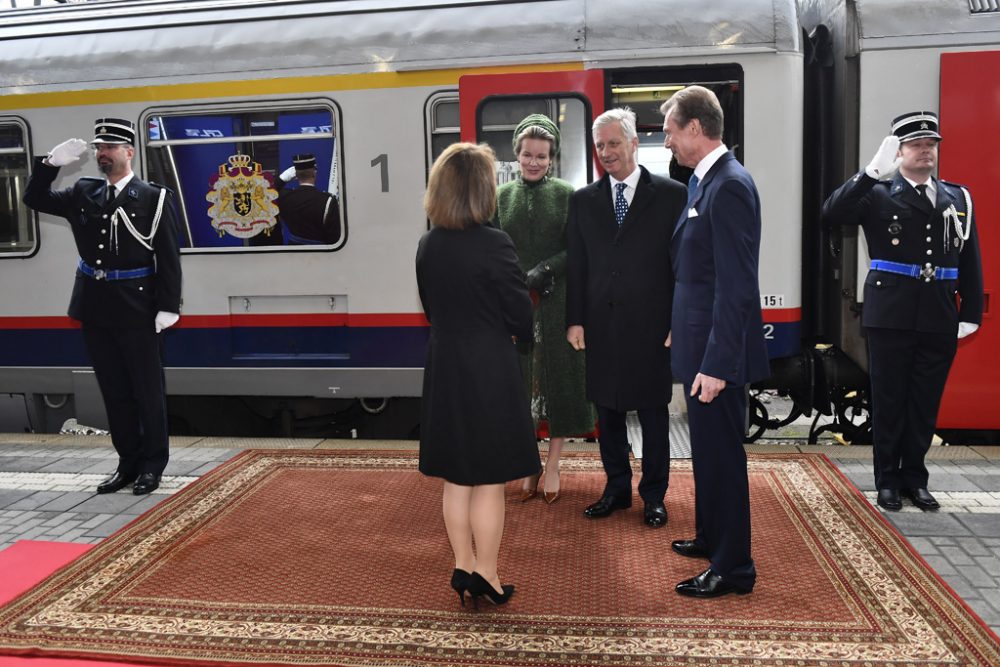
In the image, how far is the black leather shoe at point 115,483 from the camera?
5.32 meters

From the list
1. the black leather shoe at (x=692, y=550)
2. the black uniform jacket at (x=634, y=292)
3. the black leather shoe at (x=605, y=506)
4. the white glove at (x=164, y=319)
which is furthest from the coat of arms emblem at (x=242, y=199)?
the black leather shoe at (x=692, y=550)

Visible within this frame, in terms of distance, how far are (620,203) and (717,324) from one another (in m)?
1.19

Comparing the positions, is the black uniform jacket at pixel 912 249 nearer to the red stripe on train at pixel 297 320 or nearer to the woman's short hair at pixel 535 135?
the woman's short hair at pixel 535 135

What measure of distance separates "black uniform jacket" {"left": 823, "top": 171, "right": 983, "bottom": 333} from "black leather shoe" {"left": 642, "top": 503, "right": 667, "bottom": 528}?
1.46 metres

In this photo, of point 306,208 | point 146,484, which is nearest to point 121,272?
point 146,484

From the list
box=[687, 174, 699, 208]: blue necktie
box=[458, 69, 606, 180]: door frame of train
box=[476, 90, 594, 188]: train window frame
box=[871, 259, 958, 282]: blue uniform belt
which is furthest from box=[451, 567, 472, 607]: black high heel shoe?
box=[458, 69, 606, 180]: door frame of train

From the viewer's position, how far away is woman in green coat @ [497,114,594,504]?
4660 mm

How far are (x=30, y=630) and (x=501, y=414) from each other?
2.03 meters

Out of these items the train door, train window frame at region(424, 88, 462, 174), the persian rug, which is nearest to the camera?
the persian rug

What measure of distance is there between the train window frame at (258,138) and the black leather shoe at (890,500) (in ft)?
12.2

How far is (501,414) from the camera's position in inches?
136

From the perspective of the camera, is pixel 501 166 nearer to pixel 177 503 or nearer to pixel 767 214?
pixel 767 214

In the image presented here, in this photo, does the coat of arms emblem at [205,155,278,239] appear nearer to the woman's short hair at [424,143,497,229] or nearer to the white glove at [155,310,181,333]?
the white glove at [155,310,181,333]

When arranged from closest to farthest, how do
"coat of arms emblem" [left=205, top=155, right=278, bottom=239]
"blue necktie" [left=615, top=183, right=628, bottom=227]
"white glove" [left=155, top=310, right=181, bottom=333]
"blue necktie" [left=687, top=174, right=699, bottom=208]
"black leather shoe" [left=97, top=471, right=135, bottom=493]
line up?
"blue necktie" [left=687, top=174, right=699, bottom=208] → "blue necktie" [left=615, top=183, right=628, bottom=227] → "white glove" [left=155, top=310, right=181, bottom=333] → "black leather shoe" [left=97, top=471, right=135, bottom=493] → "coat of arms emblem" [left=205, top=155, right=278, bottom=239]
